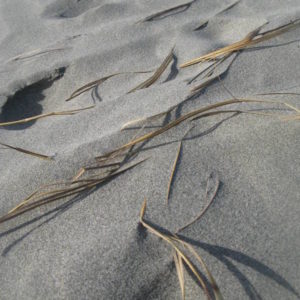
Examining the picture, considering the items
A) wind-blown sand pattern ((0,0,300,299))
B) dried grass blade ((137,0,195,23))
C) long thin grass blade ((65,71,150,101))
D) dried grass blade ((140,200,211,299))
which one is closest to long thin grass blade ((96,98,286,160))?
wind-blown sand pattern ((0,0,300,299))

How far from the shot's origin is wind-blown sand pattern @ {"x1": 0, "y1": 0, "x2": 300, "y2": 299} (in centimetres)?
84

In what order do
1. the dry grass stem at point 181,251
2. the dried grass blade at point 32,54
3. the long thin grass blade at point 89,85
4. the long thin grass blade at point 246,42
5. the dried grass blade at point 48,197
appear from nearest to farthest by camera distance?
the dry grass stem at point 181,251 → the dried grass blade at point 48,197 → the long thin grass blade at point 246,42 → the long thin grass blade at point 89,85 → the dried grass blade at point 32,54

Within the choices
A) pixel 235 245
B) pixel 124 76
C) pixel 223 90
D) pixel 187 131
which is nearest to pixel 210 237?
pixel 235 245

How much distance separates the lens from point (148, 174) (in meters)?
0.98

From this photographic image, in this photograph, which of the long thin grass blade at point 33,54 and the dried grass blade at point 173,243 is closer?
the dried grass blade at point 173,243

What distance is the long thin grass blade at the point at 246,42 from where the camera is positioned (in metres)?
1.32

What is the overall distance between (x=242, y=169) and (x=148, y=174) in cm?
24

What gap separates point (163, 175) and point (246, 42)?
0.64 metres

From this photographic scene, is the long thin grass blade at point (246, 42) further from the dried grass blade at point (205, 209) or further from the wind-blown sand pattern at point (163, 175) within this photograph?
the dried grass blade at point (205, 209)

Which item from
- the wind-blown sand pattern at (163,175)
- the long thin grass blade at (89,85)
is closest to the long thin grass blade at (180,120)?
the wind-blown sand pattern at (163,175)

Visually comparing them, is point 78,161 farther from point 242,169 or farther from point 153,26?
point 153,26

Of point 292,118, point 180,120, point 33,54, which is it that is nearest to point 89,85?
point 33,54

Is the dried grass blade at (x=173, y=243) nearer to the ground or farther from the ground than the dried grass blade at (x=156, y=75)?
nearer to the ground

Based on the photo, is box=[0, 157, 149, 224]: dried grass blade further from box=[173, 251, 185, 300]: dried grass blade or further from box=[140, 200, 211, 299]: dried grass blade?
box=[173, 251, 185, 300]: dried grass blade
